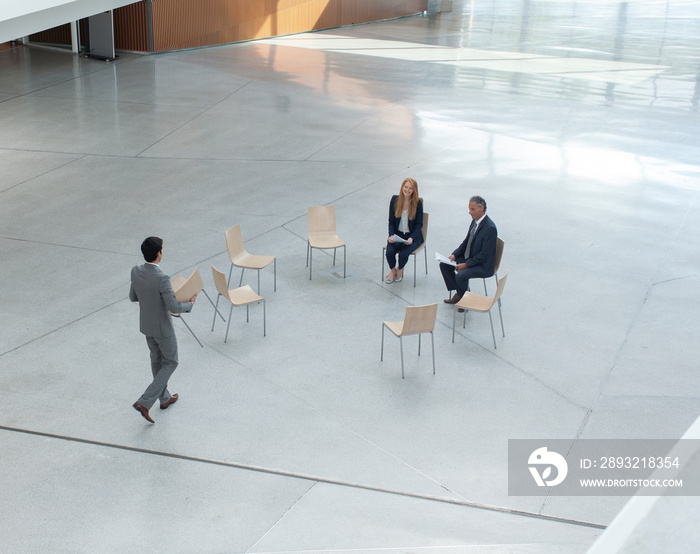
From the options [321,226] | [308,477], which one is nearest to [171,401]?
[308,477]

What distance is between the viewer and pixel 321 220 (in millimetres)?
9586

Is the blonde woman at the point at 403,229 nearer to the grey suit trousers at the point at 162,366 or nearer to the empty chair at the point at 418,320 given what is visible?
the empty chair at the point at 418,320

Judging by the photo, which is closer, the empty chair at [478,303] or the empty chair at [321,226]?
the empty chair at [478,303]

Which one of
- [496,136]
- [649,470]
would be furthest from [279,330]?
[496,136]

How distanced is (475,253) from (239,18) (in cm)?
1905

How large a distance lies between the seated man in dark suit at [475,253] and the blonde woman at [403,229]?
689 mm

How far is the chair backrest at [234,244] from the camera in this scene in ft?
28.1

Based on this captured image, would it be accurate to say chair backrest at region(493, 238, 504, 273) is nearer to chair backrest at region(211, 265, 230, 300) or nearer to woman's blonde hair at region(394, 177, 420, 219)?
woman's blonde hair at region(394, 177, 420, 219)

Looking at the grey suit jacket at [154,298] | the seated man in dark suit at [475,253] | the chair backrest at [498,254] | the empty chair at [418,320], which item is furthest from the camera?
the chair backrest at [498,254]

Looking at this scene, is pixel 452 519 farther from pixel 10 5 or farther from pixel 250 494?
pixel 10 5

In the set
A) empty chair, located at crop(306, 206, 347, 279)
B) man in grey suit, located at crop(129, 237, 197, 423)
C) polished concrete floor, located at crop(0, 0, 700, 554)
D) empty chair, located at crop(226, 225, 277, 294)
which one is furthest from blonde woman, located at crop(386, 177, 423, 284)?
man in grey suit, located at crop(129, 237, 197, 423)

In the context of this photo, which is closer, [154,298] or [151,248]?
[151,248]

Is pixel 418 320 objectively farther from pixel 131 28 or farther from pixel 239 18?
pixel 239 18

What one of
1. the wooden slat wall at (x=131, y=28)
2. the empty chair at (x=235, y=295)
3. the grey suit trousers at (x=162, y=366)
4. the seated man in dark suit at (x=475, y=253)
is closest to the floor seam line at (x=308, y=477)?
the grey suit trousers at (x=162, y=366)
